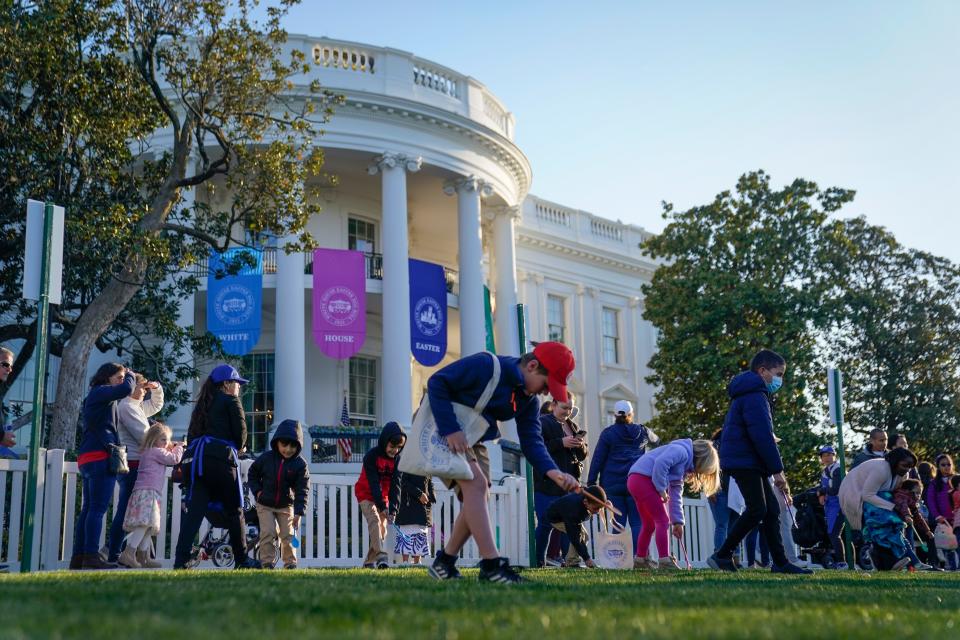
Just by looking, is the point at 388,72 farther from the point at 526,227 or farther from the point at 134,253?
the point at 134,253

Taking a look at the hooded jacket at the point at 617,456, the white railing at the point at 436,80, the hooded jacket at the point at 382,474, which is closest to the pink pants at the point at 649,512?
the hooded jacket at the point at 617,456

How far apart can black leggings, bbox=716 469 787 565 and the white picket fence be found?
5.23 m

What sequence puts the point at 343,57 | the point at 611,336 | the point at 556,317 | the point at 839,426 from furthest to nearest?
1. the point at 611,336
2. the point at 556,317
3. the point at 343,57
4. the point at 839,426

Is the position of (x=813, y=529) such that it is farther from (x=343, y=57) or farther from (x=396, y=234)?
(x=343, y=57)

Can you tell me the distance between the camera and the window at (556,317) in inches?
1512

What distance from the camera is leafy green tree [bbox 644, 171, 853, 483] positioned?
28.2 metres

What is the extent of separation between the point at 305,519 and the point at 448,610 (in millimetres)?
9837

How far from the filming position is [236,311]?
1025 inches

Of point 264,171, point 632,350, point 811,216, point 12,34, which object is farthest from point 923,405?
point 12,34

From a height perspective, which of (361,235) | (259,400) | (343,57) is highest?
(343,57)

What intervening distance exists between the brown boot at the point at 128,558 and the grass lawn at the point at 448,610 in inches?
164

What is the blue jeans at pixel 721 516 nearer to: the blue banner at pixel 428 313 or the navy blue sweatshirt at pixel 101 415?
the navy blue sweatshirt at pixel 101 415

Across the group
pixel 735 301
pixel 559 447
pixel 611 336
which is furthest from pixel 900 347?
pixel 559 447

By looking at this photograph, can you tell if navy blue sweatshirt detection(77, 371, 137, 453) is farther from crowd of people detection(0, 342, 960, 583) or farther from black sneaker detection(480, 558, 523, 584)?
black sneaker detection(480, 558, 523, 584)
